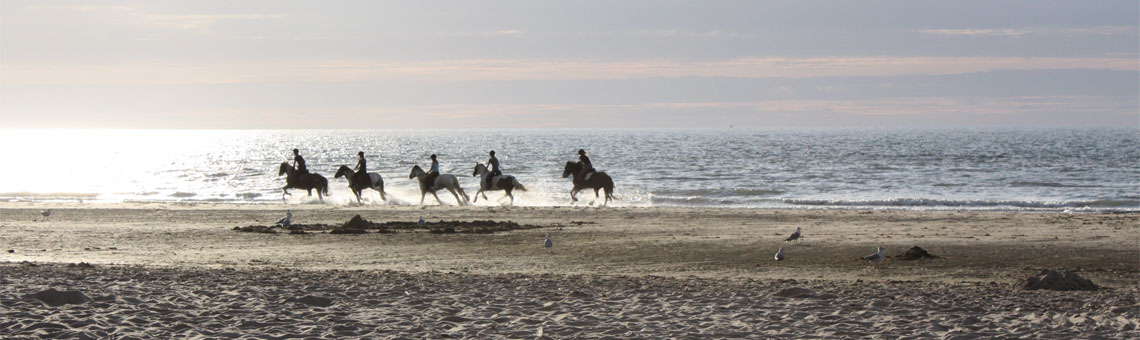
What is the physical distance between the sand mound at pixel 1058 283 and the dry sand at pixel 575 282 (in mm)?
232

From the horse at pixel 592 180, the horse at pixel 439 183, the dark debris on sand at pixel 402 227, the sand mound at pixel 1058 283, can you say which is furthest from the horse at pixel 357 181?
the sand mound at pixel 1058 283

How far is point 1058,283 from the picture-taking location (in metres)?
11.3

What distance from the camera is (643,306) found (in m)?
10.4

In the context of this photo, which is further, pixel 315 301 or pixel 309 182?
pixel 309 182

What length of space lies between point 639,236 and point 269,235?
6.75m

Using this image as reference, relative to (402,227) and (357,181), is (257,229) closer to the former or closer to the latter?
(402,227)

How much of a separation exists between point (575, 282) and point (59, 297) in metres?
5.46

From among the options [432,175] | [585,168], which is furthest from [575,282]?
[432,175]

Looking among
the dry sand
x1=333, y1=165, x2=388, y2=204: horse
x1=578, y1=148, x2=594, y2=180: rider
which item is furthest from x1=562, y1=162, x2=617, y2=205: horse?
the dry sand

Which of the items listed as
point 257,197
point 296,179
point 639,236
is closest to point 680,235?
point 639,236

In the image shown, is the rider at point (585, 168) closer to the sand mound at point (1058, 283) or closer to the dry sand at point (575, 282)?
the dry sand at point (575, 282)

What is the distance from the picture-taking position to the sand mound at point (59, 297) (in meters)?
9.78

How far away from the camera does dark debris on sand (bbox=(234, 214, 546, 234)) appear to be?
19016mm

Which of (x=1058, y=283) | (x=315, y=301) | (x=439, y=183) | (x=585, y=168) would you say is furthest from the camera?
(x=439, y=183)
